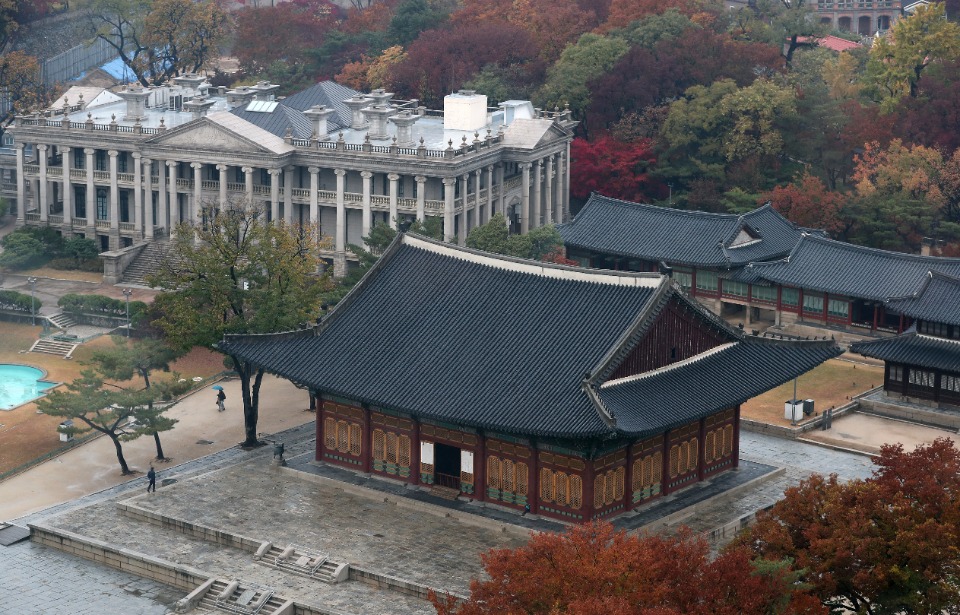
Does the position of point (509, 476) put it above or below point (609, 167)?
below

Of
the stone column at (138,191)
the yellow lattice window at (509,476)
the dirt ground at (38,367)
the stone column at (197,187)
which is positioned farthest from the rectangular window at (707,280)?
the stone column at (138,191)

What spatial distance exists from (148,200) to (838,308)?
51805 millimetres

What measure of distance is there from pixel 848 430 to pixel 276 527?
33163 millimetres

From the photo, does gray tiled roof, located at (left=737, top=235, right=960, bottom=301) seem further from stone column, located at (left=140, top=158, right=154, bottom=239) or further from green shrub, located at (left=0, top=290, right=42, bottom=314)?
green shrub, located at (left=0, top=290, right=42, bottom=314)

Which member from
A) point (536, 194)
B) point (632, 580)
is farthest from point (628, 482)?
point (536, 194)

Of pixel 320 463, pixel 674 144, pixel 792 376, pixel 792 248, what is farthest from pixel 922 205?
pixel 320 463

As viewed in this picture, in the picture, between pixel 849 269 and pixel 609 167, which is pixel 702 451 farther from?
pixel 609 167

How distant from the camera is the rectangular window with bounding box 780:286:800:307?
364ft

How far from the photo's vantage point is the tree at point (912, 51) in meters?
141

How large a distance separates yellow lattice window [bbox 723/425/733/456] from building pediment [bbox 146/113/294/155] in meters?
52.4

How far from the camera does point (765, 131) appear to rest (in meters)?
136

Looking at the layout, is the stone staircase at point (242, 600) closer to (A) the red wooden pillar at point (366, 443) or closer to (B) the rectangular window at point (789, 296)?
(A) the red wooden pillar at point (366, 443)

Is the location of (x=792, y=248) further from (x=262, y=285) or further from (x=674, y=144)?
(x=262, y=285)

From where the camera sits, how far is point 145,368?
91.1m
